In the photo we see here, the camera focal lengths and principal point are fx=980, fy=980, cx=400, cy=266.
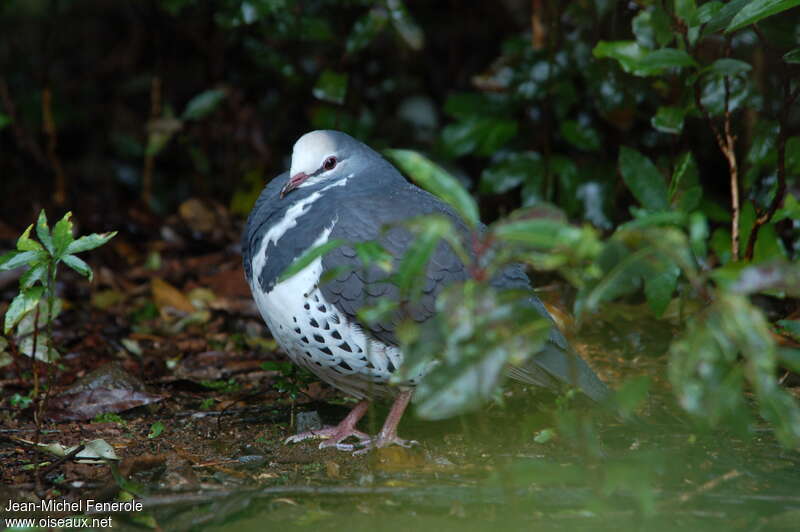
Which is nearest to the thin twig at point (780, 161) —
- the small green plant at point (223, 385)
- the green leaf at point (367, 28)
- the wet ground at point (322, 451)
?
the wet ground at point (322, 451)

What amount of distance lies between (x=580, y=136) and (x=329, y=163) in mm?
1820

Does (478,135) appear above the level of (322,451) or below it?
above

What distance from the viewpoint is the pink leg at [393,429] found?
331 centimetres

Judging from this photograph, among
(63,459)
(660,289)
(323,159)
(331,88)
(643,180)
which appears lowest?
(63,459)

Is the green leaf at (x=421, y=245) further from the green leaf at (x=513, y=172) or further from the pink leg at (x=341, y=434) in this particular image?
the green leaf at (x=513, y=172)

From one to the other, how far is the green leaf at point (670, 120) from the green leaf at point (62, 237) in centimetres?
232

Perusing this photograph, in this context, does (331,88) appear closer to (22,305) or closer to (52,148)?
(52,148)

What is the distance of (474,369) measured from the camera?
2.06 meters

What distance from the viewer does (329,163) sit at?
3.67 metres

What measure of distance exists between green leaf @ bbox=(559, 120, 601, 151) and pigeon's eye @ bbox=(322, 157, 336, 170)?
5.78ft

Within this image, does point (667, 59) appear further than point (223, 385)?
No

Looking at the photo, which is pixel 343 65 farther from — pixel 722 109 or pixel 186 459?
pixel 186 459

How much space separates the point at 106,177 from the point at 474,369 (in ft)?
17.9

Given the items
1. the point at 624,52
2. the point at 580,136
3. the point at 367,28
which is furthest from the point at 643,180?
the point at 367,28
